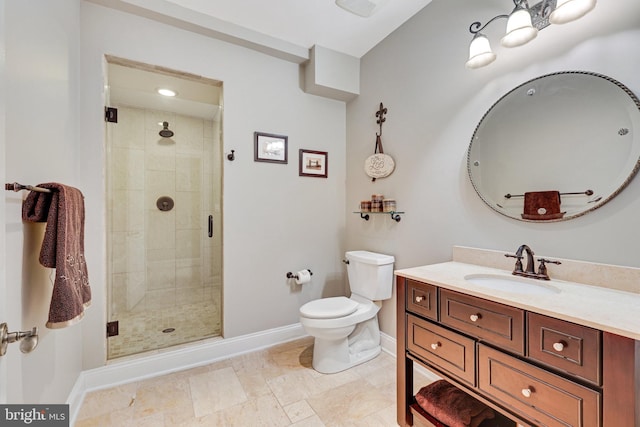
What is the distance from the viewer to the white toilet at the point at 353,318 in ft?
6.22

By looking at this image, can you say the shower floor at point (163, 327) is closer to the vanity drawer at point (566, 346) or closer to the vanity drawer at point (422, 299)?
the vanity drawer at point (422, 299)

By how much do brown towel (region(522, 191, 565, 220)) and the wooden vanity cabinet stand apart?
62 centimetres

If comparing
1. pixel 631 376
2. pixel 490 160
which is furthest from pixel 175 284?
pixel 631 376

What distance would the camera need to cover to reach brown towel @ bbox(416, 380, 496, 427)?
1293 millimetres

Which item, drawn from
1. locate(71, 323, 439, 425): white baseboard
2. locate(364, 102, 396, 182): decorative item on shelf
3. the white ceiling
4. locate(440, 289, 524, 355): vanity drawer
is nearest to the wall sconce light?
the white ceiling

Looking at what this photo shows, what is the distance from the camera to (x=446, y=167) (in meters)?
1.82

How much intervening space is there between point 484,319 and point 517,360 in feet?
0.54

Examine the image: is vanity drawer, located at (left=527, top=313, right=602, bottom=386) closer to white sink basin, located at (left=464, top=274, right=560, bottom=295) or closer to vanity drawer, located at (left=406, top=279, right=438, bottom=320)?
white sink basin, located at (left=464, top=274, right=560, bottom=295)

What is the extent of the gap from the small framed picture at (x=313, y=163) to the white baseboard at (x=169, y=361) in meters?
1.43

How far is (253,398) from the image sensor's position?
1.68 m

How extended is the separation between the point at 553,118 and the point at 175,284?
3428 mm

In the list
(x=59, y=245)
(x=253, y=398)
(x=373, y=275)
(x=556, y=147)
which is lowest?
(x=253, y=398)

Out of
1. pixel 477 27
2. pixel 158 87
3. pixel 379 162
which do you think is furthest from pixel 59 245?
pixel 477 27

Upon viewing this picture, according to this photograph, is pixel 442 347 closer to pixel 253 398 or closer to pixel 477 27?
pixel 253 398
